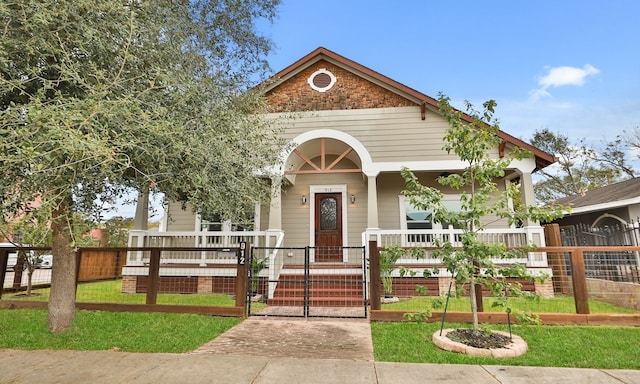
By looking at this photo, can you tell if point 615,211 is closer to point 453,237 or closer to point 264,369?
point 453,237

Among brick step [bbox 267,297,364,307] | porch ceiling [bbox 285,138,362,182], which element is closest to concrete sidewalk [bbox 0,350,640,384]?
brick step [bbox 267,297,364,307]

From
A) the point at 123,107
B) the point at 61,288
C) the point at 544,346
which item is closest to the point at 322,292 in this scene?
the point at 544,346

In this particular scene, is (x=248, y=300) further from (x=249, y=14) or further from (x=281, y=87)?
(x=281, y=87)

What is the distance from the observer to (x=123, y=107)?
3.70 metres

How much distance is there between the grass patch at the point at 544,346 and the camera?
3.91 meters

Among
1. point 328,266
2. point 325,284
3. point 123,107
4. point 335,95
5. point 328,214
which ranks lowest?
point 325,284

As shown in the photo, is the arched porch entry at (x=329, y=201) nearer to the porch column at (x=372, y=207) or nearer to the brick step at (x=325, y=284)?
the porch column at (x=372, y=207)

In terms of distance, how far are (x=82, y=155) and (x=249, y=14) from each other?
14.8 feet

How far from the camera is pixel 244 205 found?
19.9 ft

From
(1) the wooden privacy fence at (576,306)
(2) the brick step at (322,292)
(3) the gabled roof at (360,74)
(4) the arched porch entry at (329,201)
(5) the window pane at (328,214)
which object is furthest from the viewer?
(5) the window pane at (328,214)

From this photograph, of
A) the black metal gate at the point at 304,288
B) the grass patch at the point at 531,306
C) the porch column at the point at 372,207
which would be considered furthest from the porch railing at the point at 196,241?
the grass patch at the point at 531,306

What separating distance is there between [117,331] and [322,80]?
329 inches

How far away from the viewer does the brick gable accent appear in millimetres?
10219

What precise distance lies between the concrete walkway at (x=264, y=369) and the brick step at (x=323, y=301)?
8.86ft
